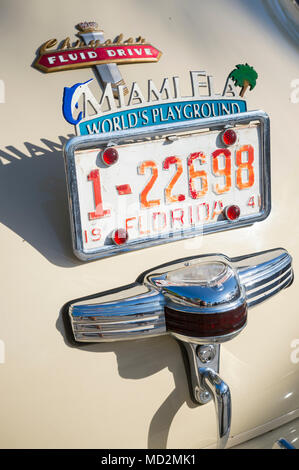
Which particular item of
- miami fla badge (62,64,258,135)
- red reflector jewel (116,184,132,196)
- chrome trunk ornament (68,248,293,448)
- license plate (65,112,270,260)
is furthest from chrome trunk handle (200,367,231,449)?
miami fla badge (62,64,258,135)

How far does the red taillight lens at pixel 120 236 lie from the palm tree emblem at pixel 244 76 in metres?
0.43

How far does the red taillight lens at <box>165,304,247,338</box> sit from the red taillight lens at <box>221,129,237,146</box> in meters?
0.35

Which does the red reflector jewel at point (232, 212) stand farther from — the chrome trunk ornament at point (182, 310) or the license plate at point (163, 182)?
the chrome trunk ornament at point (182, 310)

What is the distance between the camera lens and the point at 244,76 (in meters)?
1.42

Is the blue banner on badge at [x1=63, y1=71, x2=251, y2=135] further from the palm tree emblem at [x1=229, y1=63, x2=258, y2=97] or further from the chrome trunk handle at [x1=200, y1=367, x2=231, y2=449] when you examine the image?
the chrome trunk handle at [x1=200, y1=367, x2=231, y2=449]

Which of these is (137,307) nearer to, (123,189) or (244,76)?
(123,189)

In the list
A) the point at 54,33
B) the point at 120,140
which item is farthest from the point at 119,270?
the point at 54,33

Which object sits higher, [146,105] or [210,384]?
[146,105]

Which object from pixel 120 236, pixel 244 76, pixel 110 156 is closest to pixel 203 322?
pixel 120 236

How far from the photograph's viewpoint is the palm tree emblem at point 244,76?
1.40 m

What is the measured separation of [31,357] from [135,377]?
9.2 inches

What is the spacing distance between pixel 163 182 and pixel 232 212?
0.66ft

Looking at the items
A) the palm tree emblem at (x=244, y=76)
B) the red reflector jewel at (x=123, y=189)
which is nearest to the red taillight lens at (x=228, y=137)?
the palm tree emblem at (x=244, y=76)

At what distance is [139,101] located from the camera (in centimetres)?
125
